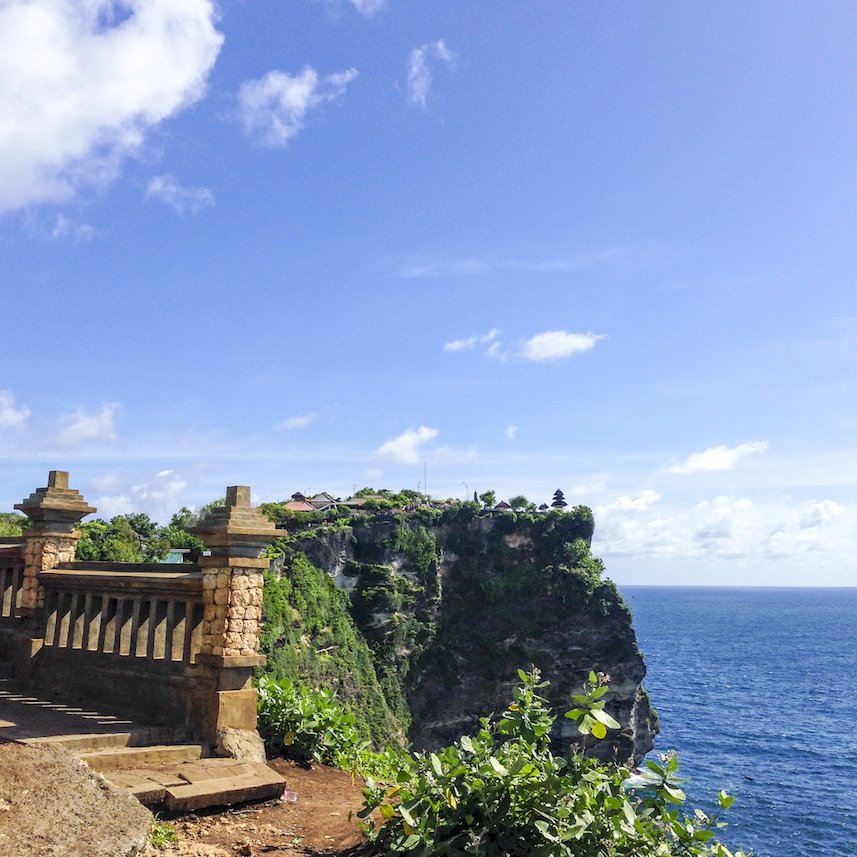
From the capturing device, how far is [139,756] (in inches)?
316

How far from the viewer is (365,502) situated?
7875 centimetres

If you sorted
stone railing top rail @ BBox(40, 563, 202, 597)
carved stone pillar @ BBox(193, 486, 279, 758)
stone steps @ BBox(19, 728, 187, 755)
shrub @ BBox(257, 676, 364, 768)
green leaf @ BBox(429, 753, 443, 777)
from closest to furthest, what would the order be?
green leaf @ BBox(429, 753, 443, 777), stone steps @ BBox(19, 728, 187, 755), carved stone pillar @ BBox(193, 486, 279, 758), shrub @ BBox(257, 676, 364, 768), stone railing top rail @ BBox(40, 563, 202, 597)

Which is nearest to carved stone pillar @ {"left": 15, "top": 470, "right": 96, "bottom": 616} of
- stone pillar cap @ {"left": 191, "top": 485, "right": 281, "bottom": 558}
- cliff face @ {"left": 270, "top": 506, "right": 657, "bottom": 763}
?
stone pillar cap @ {"left": 191, "top": 485, "right": 281, "bottom": 558}

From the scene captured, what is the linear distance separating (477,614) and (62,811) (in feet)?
247

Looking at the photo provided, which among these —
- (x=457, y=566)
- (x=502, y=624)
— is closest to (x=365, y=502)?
(x=457, y=566)

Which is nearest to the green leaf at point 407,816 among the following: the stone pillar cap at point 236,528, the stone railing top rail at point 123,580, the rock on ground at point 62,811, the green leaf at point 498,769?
the green leaf at point 498,769

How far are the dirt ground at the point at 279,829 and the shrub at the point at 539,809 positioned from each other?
954 millimetres

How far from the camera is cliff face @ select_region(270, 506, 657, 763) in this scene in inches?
2830

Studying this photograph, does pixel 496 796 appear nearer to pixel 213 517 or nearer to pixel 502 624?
pixel 213 517

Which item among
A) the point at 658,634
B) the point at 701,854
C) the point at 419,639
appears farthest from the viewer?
the point at 658,634

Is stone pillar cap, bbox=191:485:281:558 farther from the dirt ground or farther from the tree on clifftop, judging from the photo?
the tree on clifftop

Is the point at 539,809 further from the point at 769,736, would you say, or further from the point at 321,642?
the point at 769,736

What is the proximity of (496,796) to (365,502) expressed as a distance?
7392 centimetres

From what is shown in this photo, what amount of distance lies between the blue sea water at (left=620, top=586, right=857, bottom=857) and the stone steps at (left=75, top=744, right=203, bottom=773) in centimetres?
3385
